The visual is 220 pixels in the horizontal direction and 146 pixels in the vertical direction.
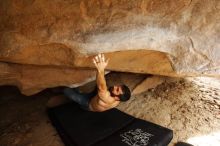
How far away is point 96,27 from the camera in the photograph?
253 cm

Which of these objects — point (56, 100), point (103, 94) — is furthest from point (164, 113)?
point (56, 100)

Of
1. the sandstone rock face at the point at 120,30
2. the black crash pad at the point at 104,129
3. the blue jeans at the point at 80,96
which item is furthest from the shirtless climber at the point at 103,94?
the black crash pad at the point at 104,129

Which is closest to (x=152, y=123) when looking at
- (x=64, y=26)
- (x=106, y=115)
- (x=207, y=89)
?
(x=106, y=115)

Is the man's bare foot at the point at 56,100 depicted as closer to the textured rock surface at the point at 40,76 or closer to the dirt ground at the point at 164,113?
the dirt ground at the point at 164,113

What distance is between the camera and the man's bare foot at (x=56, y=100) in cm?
382

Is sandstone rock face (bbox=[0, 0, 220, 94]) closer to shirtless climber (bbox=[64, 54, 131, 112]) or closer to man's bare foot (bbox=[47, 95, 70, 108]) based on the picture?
shirtless climber (bbox=[64, 54, 131, 112])

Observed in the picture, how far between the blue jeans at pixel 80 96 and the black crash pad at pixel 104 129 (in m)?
0.21

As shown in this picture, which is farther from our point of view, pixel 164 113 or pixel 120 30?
pixel 164 113

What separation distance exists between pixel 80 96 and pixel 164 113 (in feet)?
3.59

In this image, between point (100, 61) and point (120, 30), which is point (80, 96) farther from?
point (120, 30)

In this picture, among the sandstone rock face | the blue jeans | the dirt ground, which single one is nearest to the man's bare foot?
the dirt ground

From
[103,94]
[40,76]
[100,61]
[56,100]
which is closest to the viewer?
[100,61]

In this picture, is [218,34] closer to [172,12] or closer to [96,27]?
[172,12]

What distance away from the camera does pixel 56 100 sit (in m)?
3.84
